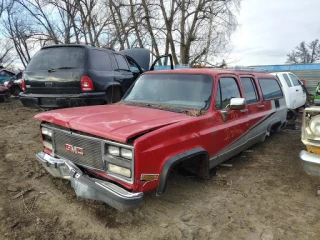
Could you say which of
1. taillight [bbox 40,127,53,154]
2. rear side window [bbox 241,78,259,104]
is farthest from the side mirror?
taillight [bbox 40,127,53,154]

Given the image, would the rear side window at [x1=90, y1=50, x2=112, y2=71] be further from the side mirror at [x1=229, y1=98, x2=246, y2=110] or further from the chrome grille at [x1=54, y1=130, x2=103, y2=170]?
the side mirror at [x1=229, y1=98, x2=246, y2=110]

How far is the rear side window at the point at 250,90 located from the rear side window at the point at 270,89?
35 centimetres

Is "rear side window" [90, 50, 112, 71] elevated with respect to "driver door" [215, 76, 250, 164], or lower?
elevated

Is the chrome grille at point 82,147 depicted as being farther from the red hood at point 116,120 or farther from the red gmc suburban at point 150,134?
the red hood at point 116,120

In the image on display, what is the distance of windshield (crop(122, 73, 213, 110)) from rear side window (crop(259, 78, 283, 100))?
1.98 metres

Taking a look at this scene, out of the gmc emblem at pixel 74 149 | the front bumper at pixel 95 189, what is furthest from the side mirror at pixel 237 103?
the gmc emblem at pixel 74 149

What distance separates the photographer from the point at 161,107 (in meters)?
3.64

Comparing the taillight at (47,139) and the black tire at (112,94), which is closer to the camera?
the taillight at (47,139)

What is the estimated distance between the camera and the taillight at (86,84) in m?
5.15

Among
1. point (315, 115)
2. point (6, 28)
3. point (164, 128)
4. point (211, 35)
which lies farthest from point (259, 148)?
point (6, 28)

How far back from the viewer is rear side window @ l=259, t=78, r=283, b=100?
5.24m

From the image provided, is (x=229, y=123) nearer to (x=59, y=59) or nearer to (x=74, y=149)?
(x=74, y=149)

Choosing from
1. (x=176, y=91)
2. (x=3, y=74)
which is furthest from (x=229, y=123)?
(x=3, y=74)

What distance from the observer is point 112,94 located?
19.3 ft
